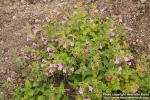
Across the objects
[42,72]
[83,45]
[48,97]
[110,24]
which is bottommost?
[48,97]

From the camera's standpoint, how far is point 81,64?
13.2 ft

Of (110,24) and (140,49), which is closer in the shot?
(110,24)

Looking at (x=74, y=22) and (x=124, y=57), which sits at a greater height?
(x=74, y=22)

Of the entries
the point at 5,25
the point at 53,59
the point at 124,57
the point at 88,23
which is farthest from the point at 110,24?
the point at 5,25

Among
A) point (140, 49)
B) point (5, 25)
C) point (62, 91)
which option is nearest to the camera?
point (62, 91)

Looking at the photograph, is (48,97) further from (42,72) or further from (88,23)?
(88,23)

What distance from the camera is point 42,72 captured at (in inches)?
A: 167

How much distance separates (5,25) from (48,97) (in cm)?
184

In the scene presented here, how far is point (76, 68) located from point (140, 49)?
1.16m

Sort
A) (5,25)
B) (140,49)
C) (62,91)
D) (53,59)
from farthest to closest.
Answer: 1. (5,25)
2. (140,49)
3. (53,59)
4. (62,91)

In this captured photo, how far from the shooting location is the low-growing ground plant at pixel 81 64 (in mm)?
4016

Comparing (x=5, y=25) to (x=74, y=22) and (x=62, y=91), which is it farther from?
(x=62, y=91)

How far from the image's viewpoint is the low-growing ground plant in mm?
4016

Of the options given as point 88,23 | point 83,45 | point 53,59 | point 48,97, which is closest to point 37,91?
point 48,97
